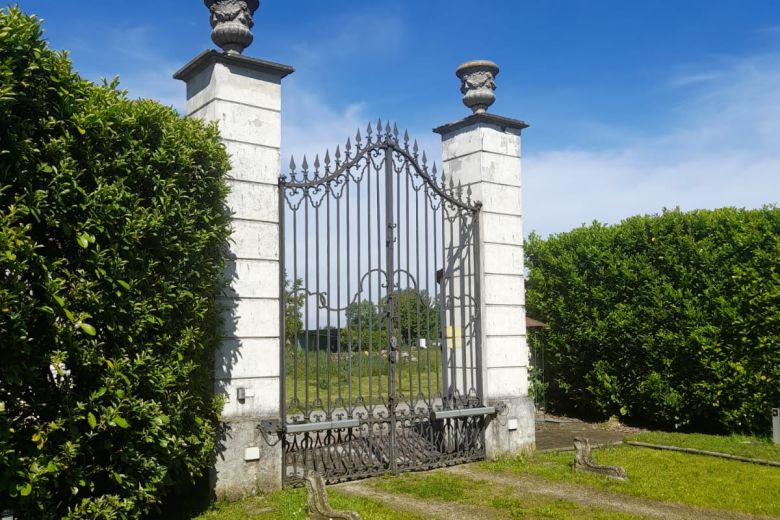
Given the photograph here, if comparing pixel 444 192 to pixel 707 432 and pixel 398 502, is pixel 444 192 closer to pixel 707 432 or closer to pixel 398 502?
pixel 398 502

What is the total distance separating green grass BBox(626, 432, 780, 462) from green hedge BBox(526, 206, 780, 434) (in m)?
0.48

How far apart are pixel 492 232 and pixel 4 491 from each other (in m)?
6.09

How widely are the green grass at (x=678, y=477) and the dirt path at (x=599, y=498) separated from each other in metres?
0.18

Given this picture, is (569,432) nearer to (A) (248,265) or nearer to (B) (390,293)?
(B) (390,293)

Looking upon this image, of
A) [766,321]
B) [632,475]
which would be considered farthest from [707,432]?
[632,475]

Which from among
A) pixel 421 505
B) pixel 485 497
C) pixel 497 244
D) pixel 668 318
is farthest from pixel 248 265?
pixel 668 318

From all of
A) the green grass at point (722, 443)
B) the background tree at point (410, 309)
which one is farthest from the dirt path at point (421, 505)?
the green grass at point (722, 443)

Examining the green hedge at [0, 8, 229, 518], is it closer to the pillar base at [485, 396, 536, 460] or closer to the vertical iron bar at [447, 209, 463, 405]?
the vertical iron bar at [447, 209, 463, 405]

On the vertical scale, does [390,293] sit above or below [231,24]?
below

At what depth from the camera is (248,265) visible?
6.66 m

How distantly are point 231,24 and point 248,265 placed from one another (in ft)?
8.12

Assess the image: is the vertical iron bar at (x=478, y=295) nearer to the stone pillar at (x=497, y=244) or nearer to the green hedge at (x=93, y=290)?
the stone pillar at (x=497, y=244)

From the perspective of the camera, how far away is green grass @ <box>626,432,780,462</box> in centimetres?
903

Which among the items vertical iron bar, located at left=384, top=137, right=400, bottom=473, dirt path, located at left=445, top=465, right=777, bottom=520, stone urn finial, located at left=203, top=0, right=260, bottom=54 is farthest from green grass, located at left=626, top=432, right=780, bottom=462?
stone urn finial, located at left=203, top=0, right=260, bottom=54
